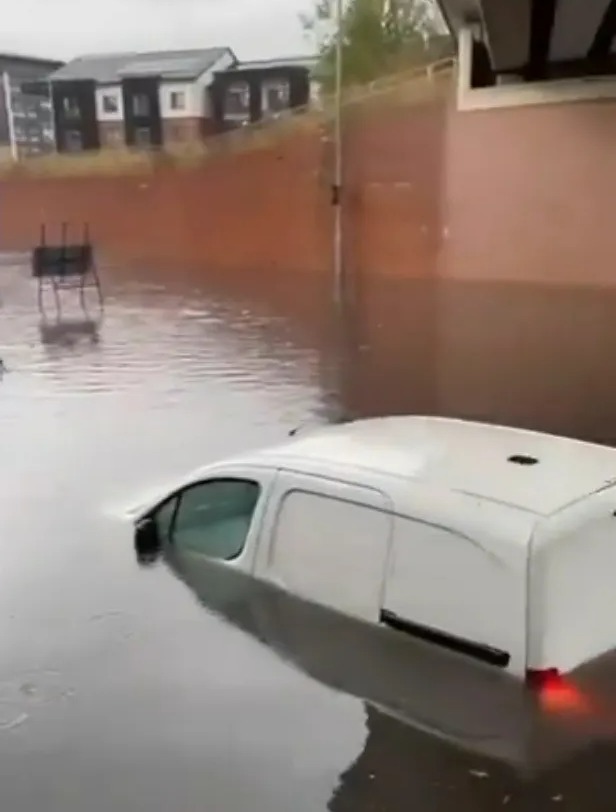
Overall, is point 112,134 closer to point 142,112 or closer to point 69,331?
point 142,112

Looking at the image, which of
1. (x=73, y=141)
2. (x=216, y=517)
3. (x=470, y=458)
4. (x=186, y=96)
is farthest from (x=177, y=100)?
(x=470, y=458)

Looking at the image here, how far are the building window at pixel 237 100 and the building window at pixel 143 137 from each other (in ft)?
4.82

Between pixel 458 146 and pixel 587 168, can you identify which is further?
pixel 458 146

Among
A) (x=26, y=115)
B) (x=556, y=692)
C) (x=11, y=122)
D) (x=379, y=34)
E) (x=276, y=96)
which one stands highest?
(x=379, y=34)

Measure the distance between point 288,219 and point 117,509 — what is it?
11748mm

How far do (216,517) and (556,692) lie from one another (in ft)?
5.50

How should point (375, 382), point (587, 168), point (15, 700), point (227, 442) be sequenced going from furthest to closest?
point (587, 168), point (375, 382), point (227, 442), point (15, 700)

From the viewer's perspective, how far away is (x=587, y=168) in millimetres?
13602

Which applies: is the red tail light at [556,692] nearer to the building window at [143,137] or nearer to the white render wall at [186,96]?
the white render wall at [186,96]

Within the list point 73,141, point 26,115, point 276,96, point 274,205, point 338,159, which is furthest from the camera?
point 26,115

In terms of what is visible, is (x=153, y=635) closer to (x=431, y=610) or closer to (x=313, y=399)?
(x=431, y=610)

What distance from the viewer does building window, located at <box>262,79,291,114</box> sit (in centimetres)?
1670

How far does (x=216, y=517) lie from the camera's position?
13.9ft

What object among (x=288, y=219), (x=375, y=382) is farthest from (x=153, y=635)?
(x=288, y=219)
